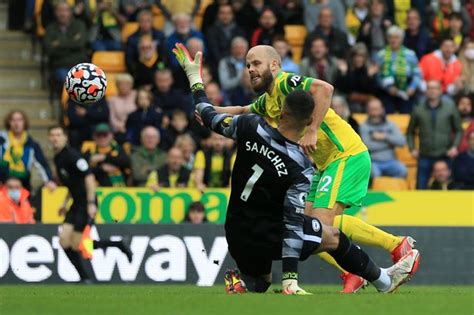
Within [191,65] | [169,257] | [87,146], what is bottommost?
[169,257]

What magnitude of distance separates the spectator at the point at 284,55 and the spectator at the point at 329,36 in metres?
0.51

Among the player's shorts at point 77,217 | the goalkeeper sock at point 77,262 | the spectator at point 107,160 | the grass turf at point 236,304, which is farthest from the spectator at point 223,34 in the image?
the grass turf at point 236,304

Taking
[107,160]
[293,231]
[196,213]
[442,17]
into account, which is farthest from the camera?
[442,17]

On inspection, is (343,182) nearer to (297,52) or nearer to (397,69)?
(397,69)

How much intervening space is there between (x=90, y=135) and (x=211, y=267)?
13.6 ft

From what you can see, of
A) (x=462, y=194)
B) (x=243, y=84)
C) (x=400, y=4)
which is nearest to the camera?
(x=462, y=194)

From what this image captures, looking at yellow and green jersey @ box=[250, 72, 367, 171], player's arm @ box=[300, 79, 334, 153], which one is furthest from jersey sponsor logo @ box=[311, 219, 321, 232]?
yellow and green jersey @ box=[250, 72, 367, 171]

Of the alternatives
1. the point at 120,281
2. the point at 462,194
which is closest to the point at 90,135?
the point at 120,281

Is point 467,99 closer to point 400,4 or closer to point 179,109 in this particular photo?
point 400,4

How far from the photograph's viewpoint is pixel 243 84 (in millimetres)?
20875

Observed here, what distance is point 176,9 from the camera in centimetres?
2206

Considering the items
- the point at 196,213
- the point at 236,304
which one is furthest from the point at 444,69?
→ the point at 236,304

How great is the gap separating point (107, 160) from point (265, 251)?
318 inches

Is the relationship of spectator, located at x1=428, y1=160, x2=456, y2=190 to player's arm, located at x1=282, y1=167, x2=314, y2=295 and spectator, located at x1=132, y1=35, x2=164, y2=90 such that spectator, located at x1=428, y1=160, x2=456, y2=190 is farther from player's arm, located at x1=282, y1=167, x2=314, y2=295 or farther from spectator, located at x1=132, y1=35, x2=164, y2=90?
player's arm, located at x1=282, y1=167, x2=314, y2=295
